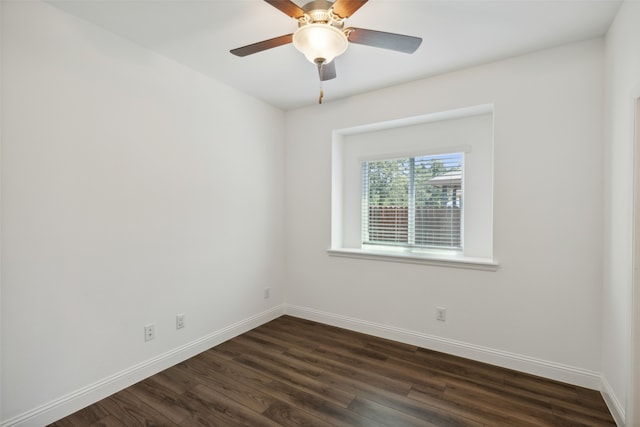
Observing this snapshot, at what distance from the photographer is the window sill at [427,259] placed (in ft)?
8.41

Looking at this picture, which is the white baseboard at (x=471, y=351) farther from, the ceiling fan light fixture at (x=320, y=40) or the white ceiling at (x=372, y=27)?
the ceiling fan light fixture at (x=320, y=40)

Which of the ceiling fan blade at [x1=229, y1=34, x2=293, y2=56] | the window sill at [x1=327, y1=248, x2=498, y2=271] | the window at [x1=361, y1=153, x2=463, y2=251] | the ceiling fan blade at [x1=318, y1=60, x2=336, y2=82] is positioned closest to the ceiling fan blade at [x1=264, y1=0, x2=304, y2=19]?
the ceiling fan blade at [x1=229, y1=34, x2=293, y2=56]

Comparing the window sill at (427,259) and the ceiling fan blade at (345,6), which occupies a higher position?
the ceiling fan blade at (345,6)

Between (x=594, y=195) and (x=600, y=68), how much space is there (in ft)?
2.97

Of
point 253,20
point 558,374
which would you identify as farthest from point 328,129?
point 558,374

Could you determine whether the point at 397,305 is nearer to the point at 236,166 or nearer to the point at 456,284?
the point at 456,284

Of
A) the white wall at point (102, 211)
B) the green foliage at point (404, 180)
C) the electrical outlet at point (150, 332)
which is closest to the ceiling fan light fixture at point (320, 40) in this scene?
the white wall at point (102, 211)

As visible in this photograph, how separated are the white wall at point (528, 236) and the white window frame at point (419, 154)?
0.15 meters

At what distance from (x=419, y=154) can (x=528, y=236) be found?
126 centimetres

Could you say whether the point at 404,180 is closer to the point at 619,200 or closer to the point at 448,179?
the point at 448,179

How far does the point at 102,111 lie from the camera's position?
2074 millimetres

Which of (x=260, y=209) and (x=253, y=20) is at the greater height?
(x=253, y=20)

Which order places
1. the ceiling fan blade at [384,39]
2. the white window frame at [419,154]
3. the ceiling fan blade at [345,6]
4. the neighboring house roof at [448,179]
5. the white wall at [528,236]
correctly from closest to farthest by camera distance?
the ceiling fan blade at [345,6] < the ceiling fan blade at [384,39] < the white wall at [528,236] < the white window frame at [419,154] < the neighboring house roof at [448,179]

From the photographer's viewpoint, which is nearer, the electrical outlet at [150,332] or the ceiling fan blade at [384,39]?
the ceiling fan blade at [384,39]
